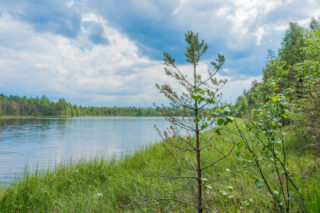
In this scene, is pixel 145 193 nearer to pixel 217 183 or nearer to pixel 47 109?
pixel 217 183

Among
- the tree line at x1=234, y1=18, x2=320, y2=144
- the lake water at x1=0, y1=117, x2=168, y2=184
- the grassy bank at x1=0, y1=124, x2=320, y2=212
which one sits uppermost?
the tree line at x1=234, y1=18, x2=320, y2=144

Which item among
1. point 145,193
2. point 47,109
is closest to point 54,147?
point 145,193

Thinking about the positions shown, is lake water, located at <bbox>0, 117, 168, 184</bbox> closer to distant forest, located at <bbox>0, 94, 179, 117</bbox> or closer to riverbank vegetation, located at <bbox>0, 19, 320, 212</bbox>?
riverbank vegetation, located at <bbox>0, 19, 320, 212</bbox>

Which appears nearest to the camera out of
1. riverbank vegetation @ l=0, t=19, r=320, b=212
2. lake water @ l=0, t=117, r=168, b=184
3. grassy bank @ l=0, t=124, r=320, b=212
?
riverbank vegetation @ l=0, t=19, r=320, b=212

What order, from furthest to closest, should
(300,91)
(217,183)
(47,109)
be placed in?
(47,109)
(300,91)
(217,183)

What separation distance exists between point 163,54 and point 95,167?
20.3 ft

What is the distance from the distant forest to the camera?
97.0 metres

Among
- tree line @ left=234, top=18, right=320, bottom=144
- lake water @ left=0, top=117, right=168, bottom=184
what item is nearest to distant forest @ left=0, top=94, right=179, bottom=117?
lake water @ left=0, top=117, right=168, bottom=184

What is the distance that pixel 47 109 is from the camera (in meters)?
111

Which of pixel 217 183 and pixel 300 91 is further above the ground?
pixel 300 91

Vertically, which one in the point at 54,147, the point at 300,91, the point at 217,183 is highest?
the point at 300,91

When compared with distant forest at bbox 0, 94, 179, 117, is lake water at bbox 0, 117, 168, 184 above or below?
below

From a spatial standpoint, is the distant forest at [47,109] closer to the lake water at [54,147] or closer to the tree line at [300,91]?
the lake water at [54,147]

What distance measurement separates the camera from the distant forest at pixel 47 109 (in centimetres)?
9700
